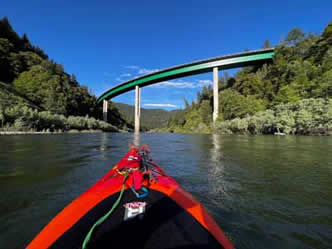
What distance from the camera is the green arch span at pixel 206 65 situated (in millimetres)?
48000

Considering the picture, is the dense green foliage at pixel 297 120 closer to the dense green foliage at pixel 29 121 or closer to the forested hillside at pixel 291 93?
the forested hillside at pixel 291 93

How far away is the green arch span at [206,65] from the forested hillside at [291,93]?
4188mm

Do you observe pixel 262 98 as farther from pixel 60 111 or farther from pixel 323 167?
pixel 60 111

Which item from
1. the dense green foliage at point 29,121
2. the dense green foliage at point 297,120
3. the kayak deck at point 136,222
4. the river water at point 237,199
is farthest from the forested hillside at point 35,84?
the kayak deck at point 136,222

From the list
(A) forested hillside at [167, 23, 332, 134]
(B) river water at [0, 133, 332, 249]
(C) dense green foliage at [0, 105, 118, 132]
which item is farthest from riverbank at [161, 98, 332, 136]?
(C) dense green foliage at [0, 105, 118, 132]

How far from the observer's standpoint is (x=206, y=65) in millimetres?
51406

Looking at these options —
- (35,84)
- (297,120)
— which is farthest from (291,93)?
(35,84)

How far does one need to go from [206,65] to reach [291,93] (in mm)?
25848

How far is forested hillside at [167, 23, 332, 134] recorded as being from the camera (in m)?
23.8

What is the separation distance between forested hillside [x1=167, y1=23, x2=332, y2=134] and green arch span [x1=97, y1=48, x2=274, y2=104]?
4.19 m

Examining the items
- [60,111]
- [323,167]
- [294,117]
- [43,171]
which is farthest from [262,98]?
[60,111]

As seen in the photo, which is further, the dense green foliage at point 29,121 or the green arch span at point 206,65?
the green arch span at point 206,65

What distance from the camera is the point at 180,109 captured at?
10219 centimetres

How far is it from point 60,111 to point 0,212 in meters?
61.1
